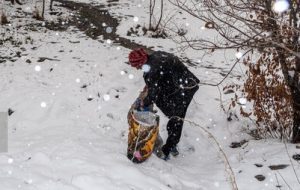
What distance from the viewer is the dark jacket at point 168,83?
5228 mm

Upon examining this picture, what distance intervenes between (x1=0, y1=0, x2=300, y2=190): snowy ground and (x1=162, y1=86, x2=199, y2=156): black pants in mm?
275

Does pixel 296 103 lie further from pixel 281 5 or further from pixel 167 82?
pixel 281 5

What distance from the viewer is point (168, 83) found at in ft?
17.8

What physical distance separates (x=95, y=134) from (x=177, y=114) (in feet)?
4.77

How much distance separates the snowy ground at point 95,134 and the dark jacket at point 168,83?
0.77 metres

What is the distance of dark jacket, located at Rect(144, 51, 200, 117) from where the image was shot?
5.23 m

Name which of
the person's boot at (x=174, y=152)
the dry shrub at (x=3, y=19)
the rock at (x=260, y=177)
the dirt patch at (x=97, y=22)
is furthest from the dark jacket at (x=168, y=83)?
the dry shrub at (x=3, y=19)

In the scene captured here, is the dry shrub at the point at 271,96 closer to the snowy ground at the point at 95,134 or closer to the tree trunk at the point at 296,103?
the tree trunk at the point at 296,103

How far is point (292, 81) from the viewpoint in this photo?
5.61 meters

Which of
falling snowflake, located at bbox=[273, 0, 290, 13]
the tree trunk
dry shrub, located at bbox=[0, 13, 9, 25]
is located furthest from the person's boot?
dry shrub, located at bbox=[0, 13, 9, 25]

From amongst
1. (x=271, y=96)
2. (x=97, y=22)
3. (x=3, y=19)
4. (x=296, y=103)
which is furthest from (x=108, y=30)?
(x=296, y=103)

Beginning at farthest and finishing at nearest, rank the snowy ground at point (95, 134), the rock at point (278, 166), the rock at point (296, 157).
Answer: the rock at point (296, 157), the rock at point (278, 166), the snowy ground at point (95, 134)

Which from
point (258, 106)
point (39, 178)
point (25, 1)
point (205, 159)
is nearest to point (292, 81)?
point (258, 106)

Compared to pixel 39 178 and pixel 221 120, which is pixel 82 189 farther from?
pixel 221 120
